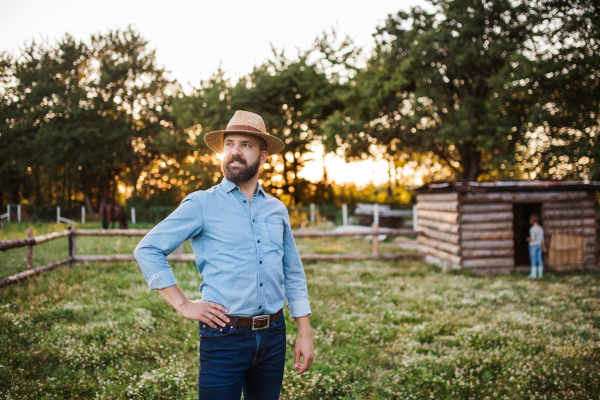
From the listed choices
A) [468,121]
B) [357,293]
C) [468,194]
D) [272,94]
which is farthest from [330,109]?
[357,293]

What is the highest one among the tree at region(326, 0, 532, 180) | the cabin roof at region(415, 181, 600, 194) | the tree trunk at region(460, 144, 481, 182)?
the tree at region(326, 0, 532, 180)

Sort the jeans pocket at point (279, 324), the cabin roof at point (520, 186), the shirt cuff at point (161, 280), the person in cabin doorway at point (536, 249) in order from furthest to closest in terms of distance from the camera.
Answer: the cabin roof at point (520, 186)
the person in cabin doorway at point (536, 249)
the jeans pocket at point (279, 324)
the shirt cuff at point (161, 280)

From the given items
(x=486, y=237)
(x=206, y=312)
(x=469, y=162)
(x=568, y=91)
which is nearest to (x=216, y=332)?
(x=206, y=312)

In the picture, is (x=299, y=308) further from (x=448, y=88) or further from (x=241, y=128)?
(x=448, y=88)

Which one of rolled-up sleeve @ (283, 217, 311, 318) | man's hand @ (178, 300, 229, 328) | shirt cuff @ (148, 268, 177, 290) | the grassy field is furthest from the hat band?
the grassy field

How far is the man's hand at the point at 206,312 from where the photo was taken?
2090 mm

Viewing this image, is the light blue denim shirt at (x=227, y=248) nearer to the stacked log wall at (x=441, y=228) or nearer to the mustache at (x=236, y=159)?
the mustache at (x=236, y=159)

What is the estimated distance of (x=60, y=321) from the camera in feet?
19.2

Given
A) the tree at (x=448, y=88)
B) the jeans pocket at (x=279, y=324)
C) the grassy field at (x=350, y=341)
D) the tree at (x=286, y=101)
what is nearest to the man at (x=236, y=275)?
the jeans pocket at (x=279, y=324)

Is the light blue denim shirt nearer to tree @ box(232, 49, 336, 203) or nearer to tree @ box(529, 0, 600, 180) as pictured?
tree @ box(529, 0, 600, 180)

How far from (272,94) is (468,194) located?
21.1 metres

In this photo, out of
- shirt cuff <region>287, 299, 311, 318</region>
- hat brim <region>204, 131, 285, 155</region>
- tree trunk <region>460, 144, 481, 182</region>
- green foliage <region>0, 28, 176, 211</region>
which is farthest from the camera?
green foliage <region>0, 28, 176, 211</region>

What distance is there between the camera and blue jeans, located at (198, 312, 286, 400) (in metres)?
2.10

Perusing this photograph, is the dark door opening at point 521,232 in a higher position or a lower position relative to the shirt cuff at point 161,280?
lower
